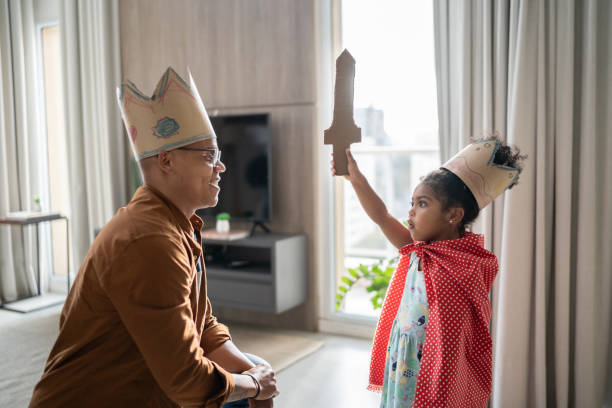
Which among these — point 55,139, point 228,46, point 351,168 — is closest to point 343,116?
point 351,168

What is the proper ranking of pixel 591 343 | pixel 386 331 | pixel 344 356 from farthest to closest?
1. pixel 344 356
2. pixel 591 343
3. pixel 386 331

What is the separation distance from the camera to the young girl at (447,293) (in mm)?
1485

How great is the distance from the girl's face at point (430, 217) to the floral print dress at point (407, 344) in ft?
0.34

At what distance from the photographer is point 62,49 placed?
4.32 metres

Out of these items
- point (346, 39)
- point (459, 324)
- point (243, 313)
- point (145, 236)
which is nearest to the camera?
point (145, 236)

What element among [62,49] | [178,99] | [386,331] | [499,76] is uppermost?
[62,49]

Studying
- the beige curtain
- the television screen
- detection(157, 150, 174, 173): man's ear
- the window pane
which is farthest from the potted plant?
the window pane

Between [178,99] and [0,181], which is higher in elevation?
[178,99]

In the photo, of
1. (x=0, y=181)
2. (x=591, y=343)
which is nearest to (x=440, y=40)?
(x=591, y=343)

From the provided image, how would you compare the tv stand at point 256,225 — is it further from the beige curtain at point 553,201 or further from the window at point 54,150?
the window at point 54,150

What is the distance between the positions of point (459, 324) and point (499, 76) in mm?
1428

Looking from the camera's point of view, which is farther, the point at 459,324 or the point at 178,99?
the point at 459,324

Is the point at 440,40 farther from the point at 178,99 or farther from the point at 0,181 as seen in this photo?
the point at 0,181

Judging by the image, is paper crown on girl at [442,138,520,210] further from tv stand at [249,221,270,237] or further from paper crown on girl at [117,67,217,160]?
tv stand at [249,221,270,237]
